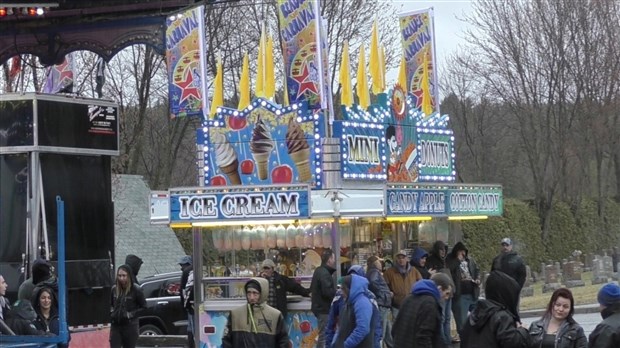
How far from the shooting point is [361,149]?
61.3 feet

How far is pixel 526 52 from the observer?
43656 millimetres

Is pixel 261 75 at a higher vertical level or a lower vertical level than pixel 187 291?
higher

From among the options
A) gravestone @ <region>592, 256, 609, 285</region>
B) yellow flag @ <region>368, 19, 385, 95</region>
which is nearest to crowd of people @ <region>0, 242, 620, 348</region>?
yellow flag @ <region>368, 19, 385, 95</region>

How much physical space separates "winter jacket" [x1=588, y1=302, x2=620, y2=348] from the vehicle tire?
14.5 metres

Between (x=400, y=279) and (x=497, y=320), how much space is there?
9381 mm

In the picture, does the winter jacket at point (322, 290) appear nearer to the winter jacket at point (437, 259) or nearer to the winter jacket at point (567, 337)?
the winter jacket at point (437, 259)

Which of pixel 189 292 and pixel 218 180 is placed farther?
pixel 218 180

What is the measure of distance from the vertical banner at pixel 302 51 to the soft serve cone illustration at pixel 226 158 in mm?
1268

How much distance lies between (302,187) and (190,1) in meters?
5.60

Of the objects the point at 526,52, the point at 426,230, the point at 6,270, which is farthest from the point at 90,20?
the point at 526,52

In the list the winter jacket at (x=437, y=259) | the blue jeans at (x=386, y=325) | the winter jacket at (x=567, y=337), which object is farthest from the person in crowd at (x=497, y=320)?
the winter jacket at (x=437, y=259)

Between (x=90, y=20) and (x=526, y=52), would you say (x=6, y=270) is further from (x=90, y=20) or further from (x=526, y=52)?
(x=526, y=52)

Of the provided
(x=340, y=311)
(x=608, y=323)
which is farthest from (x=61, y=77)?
(x=608, y=323)

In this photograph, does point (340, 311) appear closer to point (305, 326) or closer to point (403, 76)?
point (305, 326)
